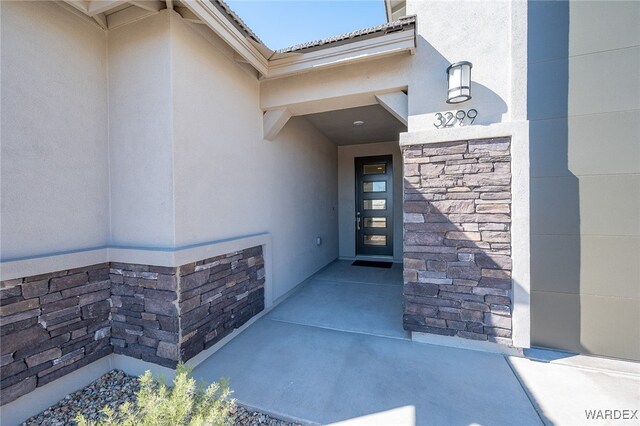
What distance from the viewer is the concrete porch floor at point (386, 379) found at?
213cm

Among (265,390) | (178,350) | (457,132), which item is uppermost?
(457,132)

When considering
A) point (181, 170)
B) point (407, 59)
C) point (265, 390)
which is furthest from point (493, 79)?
point (265, 390)

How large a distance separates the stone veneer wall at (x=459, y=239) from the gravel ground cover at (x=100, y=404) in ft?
6.61

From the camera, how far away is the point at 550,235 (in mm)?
2869

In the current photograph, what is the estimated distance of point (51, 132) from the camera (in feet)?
7.71

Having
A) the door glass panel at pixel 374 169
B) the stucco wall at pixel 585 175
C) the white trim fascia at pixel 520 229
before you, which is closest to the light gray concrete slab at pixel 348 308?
the white trim fascia at pixel 520 229

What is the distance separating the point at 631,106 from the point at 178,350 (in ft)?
16.8

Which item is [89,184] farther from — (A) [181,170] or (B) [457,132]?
(B) [457,132]

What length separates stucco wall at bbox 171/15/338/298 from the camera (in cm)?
268

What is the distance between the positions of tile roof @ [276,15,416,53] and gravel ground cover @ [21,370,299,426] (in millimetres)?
3933

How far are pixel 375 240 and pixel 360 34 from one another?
5479mm

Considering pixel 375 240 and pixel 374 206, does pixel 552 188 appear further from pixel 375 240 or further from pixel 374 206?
pixel 375 240

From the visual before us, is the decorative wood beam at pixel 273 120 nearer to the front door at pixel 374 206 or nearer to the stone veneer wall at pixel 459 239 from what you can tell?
the stone veneer wall at pixel 459 239

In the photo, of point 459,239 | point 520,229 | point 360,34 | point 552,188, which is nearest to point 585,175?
point 552,188
